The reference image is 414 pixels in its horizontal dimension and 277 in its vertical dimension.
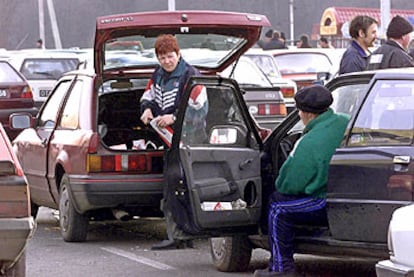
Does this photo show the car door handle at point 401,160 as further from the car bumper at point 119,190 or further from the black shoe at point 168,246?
the car bumper at point 119,190

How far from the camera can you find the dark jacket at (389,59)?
34.6 ft

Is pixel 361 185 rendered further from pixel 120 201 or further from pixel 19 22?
pixel 19 22

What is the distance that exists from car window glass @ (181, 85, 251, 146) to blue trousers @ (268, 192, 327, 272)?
2.83ft

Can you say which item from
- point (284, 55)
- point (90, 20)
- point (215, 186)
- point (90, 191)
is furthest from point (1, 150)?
point (90, 20)

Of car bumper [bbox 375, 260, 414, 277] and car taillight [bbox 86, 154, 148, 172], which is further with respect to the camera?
car taillight [bbox 86, 154, 148, 172]

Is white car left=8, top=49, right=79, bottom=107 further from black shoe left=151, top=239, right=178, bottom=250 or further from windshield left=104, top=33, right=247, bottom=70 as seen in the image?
black shoe left=151, top=239, right=178, bottom=250

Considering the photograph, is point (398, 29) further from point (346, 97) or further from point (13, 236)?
point (13, 236)

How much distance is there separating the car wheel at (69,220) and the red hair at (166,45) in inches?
59.8

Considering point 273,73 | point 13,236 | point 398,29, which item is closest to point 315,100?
point 13,236

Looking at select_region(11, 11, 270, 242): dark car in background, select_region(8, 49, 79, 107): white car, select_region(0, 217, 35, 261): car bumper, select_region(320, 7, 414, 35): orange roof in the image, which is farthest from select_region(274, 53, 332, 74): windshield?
select_region(320, 7, 414, 35): orange roof

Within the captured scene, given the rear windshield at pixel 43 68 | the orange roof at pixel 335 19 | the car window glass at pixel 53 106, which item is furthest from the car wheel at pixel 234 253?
the orange roof at pixel 335 19

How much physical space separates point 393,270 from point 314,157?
7.76 ft

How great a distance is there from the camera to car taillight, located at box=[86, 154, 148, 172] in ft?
34.5

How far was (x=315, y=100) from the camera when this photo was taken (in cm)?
824
